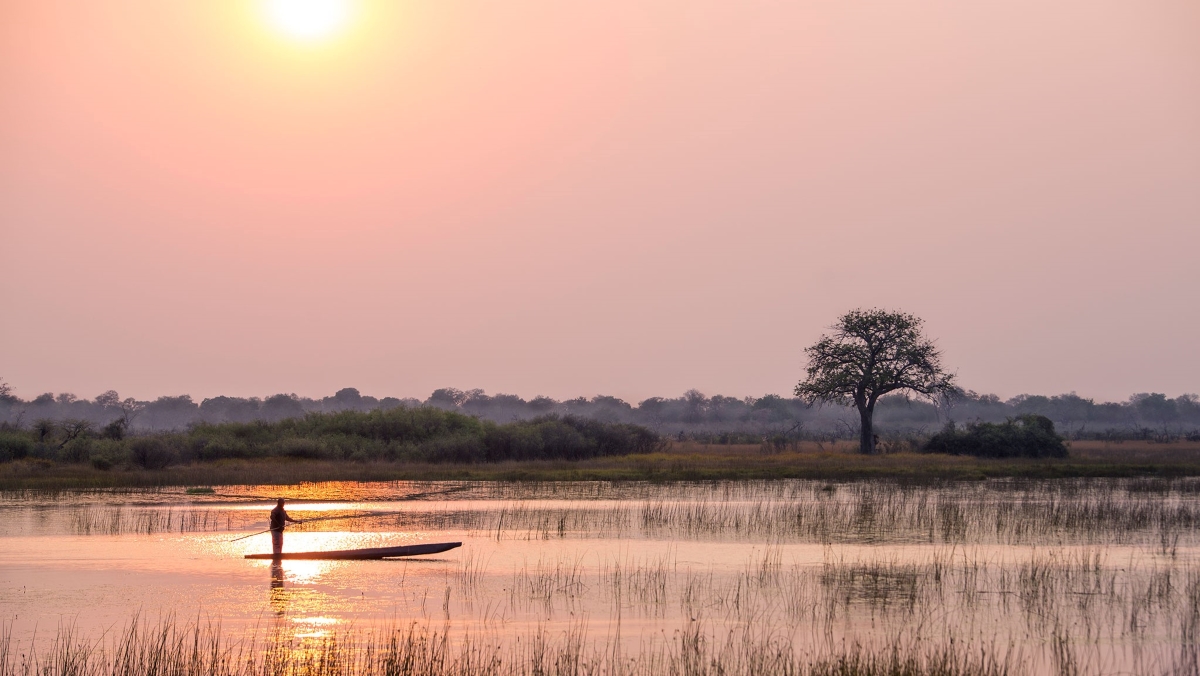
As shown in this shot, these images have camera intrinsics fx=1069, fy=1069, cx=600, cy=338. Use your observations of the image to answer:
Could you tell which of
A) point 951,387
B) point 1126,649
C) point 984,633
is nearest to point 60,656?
point 984,633

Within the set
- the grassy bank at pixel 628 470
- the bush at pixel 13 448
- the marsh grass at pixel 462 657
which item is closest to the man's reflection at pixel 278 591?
the marsh grass at pixel 462 657

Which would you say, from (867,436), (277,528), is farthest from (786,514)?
(867,436)

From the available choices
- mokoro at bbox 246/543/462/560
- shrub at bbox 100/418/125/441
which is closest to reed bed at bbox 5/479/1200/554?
mokoro at bbox 246/543/462/560

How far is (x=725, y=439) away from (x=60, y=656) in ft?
249

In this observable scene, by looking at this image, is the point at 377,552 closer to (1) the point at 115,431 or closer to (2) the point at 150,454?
(2) the point at 150,454

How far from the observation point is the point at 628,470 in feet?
159

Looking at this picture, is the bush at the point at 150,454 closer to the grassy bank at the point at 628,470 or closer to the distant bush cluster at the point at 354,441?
the distant bush cluster at the point at 354,441

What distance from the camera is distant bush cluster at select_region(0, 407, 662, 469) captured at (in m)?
51.8

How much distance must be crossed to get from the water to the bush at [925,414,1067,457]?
21.2 metres

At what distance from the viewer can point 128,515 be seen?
30344 mm

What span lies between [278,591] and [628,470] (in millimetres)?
30774

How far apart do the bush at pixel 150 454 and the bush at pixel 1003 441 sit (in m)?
39.4

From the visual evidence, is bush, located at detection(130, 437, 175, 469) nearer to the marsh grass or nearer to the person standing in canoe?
the person standing in canoe

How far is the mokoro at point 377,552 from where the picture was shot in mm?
21750
